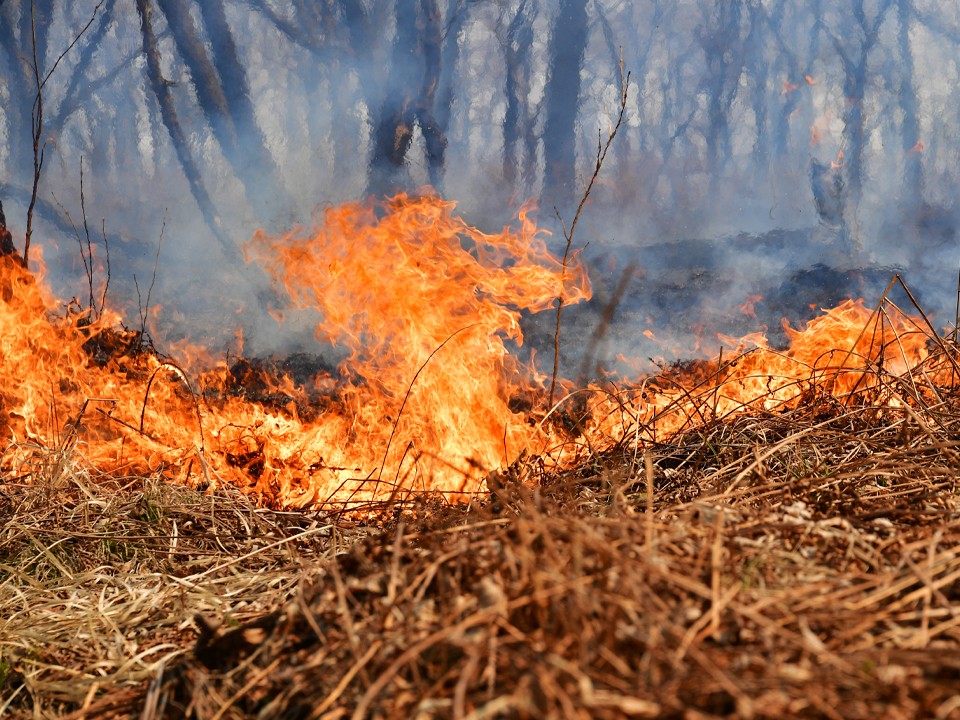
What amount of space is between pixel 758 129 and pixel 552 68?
3077 millimetres

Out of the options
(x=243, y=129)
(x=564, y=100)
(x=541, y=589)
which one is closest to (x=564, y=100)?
(x=564, y=100)

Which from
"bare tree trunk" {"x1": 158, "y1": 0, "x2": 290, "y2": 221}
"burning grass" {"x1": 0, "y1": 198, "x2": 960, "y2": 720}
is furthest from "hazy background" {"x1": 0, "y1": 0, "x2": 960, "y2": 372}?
"burning grass" {"x1": 0, "y1": 198, "x2": 960, "y2": 720}

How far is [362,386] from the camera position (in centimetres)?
582

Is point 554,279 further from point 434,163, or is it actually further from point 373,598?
point 434,163

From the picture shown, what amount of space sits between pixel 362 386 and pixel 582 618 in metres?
4.87

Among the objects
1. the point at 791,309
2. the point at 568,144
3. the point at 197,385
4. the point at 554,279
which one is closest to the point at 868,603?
the point at 554,279

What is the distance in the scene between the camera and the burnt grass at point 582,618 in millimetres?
975

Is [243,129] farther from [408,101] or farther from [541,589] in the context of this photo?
[541,589]

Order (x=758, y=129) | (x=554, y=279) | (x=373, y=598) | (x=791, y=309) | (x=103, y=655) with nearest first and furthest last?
1. (x=373, y=598)
2. (x=103, y=655)
3. (x=554, y=279)
4. (x=791, y=309)
5. (x=758, y=129)

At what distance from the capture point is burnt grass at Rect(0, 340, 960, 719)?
0.97m

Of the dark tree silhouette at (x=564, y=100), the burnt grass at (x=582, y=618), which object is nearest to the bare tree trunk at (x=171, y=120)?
the dark tree silhouette at (x=564, y=100)

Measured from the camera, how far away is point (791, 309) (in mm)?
9484

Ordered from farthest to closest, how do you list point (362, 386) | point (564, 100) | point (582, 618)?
point (564, 100)
point (362, 386)
point (582, 618)

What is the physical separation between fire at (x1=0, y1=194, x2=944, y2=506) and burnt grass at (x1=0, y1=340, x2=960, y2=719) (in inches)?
74.1
